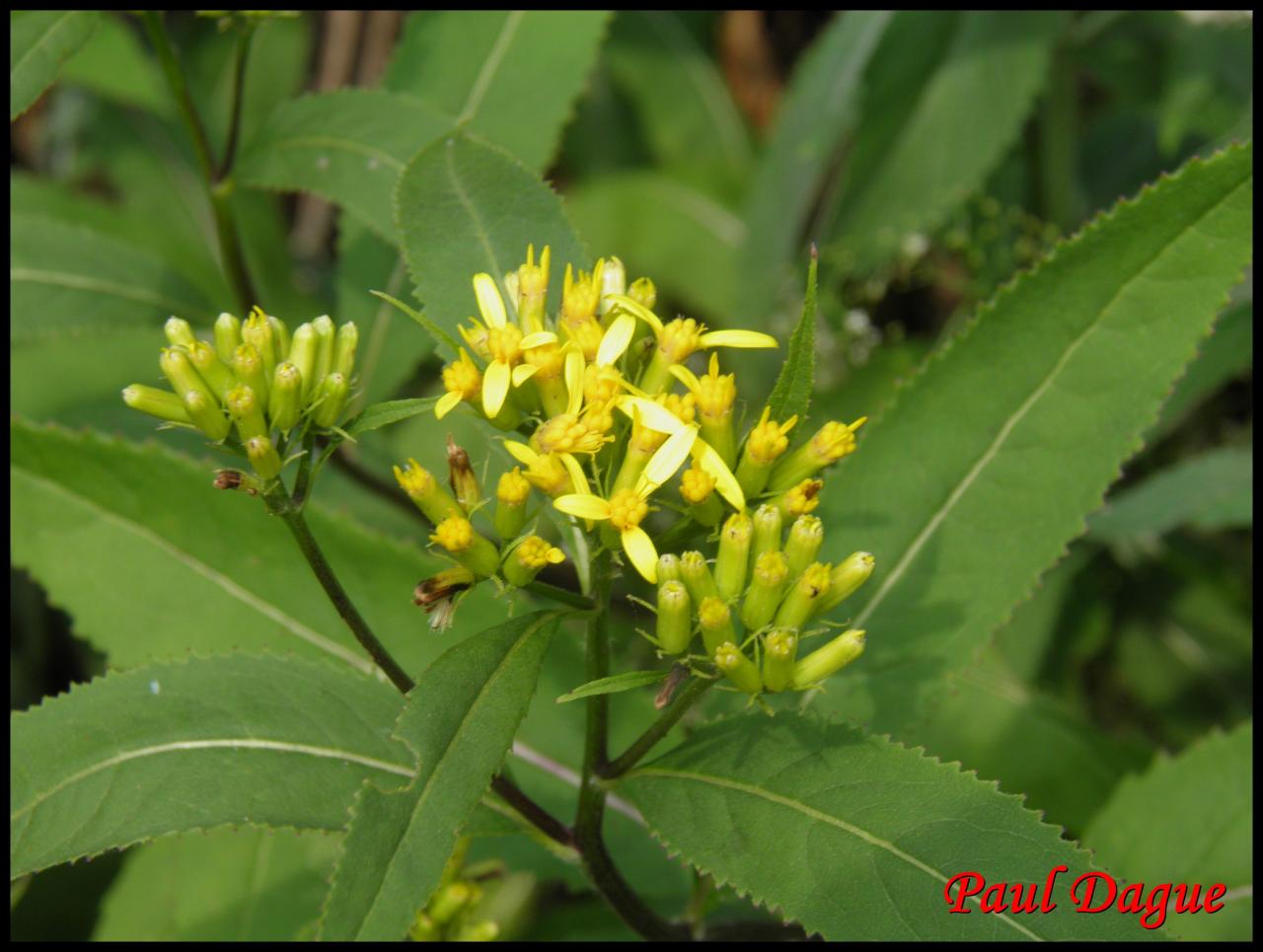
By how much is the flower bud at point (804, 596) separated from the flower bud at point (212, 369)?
82 centimetres

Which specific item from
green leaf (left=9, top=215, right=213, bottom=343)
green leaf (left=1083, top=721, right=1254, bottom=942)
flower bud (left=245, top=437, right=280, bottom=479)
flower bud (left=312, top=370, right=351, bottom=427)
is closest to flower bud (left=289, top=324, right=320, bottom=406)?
flower bud (left=312, top=370, right=351, bottom=427)

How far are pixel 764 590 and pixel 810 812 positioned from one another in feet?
1.05

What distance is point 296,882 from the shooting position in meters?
2.65

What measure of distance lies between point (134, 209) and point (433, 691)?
3.84 metres

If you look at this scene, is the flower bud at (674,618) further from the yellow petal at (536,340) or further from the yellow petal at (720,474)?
the yellow petal at (536,340)

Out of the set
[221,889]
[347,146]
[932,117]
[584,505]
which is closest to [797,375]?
[584,505]

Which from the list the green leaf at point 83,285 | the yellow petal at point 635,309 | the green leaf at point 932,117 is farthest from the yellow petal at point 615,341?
the green leaf at point 932,117

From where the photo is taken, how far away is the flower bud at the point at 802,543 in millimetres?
1649

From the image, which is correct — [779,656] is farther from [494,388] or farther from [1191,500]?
[1191,500]

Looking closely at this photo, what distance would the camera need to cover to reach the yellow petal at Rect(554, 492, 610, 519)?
5.16 ft

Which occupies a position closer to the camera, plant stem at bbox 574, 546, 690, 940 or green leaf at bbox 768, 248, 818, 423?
green leaf at bbox 768, 248, 818, 423

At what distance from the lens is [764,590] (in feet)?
5.33

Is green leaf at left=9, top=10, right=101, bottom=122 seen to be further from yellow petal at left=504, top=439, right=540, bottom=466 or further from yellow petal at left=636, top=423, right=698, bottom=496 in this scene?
yellow petal at left=636, top=423, right=698, bottom=496

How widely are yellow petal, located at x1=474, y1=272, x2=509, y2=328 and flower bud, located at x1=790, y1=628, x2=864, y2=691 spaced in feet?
2.13
